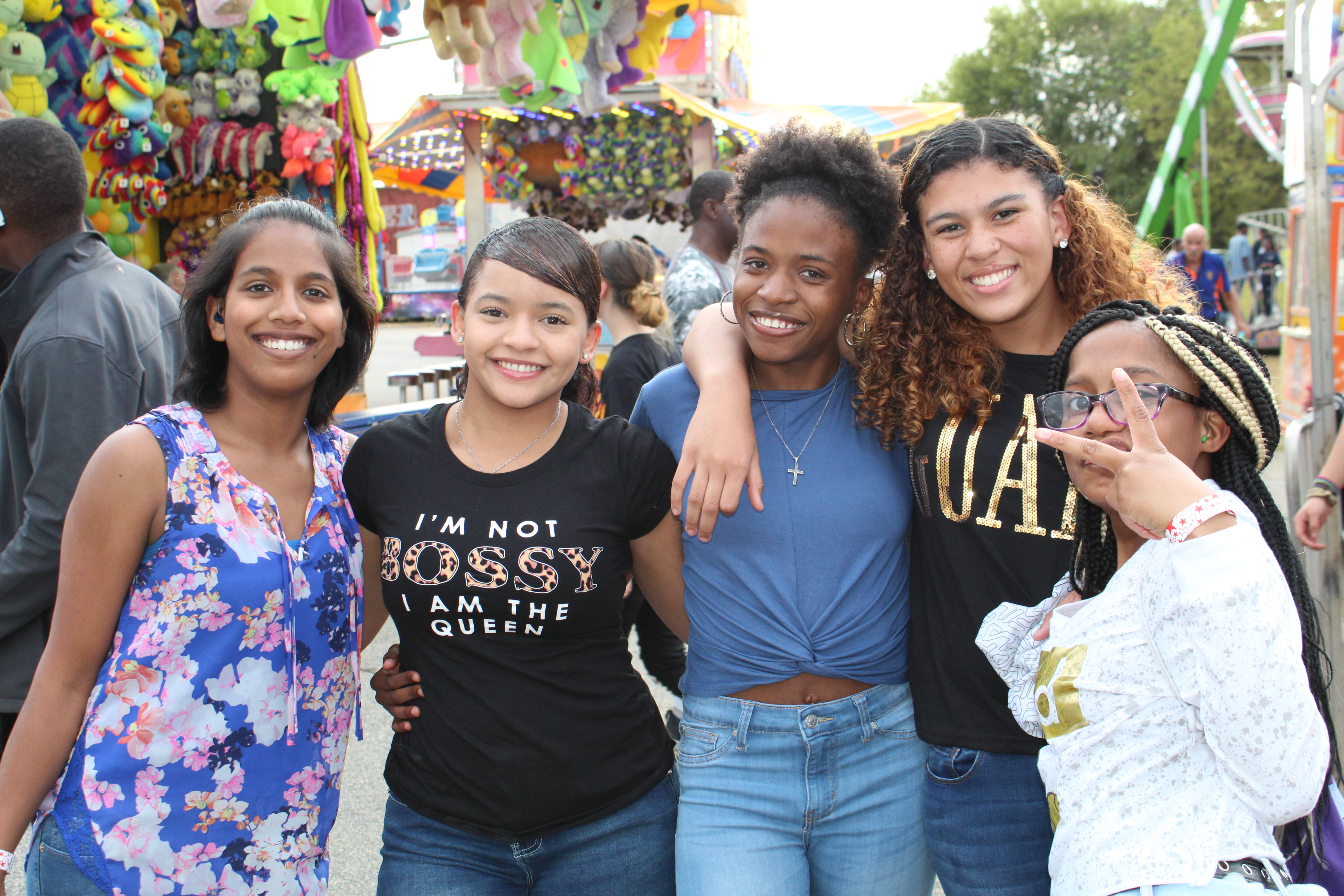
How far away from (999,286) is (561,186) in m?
8.93

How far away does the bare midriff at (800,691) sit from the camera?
183 centimetres

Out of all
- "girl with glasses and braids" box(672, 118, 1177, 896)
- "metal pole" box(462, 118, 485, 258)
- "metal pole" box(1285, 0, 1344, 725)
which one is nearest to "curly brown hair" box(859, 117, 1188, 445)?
"girl with glasses and braids" box(672, 118, 1177, 896)

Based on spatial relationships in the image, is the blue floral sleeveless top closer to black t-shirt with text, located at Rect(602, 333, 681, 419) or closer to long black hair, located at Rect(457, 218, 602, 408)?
long black hair, located at Rect(457, 218, 602, 408)

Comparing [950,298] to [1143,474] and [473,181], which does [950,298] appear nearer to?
[1143,474]

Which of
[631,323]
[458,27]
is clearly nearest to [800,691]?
[631,323]

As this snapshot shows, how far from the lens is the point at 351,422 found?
556cm

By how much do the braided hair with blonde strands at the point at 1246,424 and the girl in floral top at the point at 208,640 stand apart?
4.73ft

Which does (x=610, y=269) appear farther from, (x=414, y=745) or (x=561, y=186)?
(x=561, y=186)

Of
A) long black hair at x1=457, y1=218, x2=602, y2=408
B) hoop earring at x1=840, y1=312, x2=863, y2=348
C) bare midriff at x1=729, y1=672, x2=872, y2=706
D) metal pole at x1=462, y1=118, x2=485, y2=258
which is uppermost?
metal pole at x1=462, y1=118, x2=485, y2=258

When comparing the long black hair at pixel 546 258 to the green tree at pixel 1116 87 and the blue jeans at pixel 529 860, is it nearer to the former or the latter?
the blue jeans at pixel 529 860

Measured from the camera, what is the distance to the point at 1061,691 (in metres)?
1.46

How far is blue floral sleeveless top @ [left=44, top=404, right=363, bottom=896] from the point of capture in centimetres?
159

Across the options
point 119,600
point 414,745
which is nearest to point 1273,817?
point 414,745

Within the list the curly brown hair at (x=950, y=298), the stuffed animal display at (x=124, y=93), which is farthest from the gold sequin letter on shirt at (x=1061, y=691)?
the stuffed animal display at (x=124, y=93)
